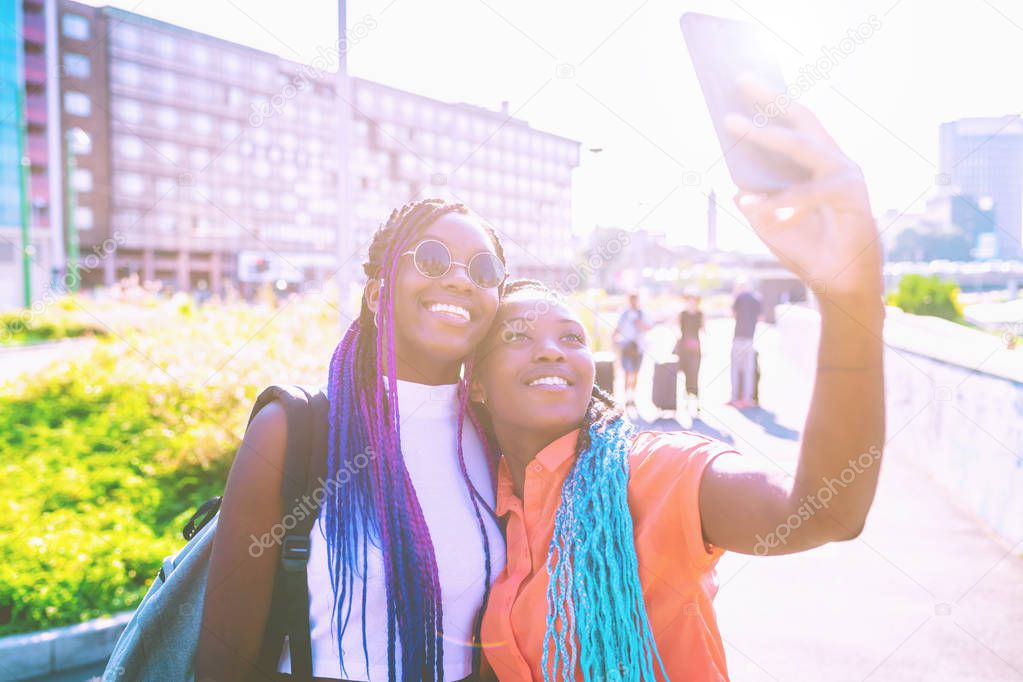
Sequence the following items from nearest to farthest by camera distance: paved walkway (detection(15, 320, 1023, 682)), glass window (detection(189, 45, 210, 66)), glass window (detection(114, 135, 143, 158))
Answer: paved walkway (detection(15, 320, 1023, 682)) → glass window (detection(114, 135, 143, 158)) → glass window (detection(189, 45, 210, 66))

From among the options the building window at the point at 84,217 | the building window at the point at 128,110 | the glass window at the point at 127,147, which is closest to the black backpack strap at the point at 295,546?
the building window at the point at 84,217

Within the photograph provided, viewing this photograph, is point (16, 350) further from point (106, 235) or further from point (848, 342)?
point (106, 235)

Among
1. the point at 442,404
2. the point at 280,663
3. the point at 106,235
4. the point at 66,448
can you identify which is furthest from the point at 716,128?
the point at 106,235

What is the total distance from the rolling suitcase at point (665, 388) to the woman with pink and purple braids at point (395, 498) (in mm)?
8414

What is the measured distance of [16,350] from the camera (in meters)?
20.5

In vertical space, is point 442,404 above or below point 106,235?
below

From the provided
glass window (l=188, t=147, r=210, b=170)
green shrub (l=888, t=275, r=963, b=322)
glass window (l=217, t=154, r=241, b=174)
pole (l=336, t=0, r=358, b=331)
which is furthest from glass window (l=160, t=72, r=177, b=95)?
pole (l=336, t=0, r=358, b=331)

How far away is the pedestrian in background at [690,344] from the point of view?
35.1ft

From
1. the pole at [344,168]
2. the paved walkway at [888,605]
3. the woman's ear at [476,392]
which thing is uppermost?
the pole at [344,168]

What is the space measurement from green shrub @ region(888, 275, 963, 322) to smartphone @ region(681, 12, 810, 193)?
18076 millimetres

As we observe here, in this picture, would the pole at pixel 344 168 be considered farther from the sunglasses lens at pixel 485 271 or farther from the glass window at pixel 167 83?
the glass window at pixel 167 83

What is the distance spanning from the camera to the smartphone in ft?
3.31

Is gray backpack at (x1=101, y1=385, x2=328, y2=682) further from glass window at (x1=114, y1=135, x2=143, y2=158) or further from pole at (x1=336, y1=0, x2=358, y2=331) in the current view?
glass window at (x1=114, y1=135, x2=143, y2=158)

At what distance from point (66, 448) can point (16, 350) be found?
653 inches
